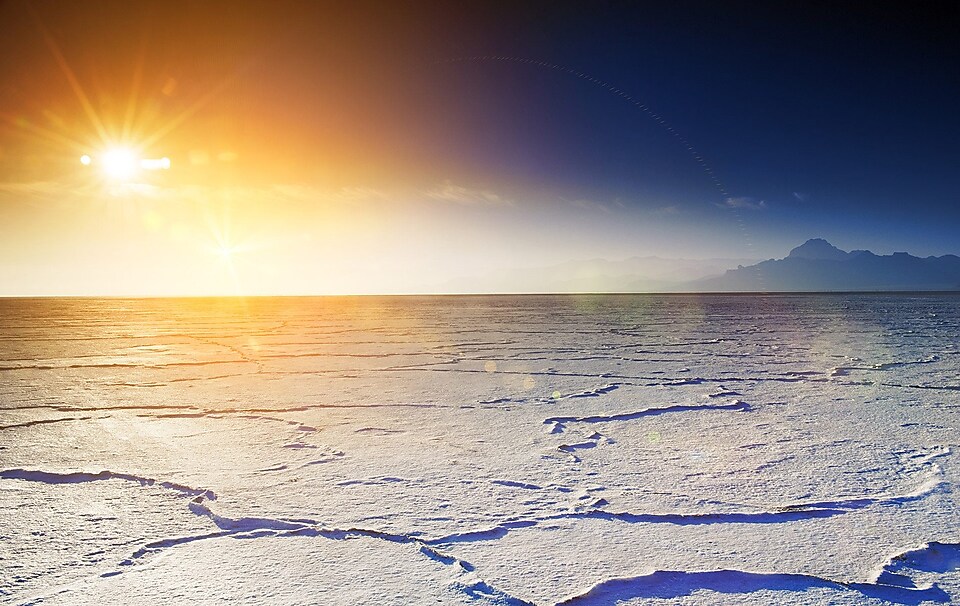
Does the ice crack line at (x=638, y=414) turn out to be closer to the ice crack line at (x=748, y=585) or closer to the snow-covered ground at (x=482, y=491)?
the snow-covered ground at (x=482, y=491)

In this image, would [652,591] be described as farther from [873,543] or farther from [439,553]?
[873,543]

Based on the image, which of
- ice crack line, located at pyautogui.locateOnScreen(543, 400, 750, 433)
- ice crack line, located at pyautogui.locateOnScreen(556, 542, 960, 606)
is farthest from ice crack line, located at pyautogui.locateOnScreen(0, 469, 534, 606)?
ice crack line, located at pyautogui.locateOnScreen(543, 400, 750, 433)

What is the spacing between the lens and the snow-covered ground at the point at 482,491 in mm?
1682

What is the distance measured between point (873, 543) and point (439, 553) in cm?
129

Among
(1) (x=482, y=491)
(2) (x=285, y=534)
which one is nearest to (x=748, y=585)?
(1) (x=482, y=491)

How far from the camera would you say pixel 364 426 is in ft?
11.5

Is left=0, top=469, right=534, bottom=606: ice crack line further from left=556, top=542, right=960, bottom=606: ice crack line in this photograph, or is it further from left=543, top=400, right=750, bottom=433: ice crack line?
left=543, top=400, right=750, bottom=433: ice crack line

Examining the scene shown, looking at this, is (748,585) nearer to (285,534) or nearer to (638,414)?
(285,534)

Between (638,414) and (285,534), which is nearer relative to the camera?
(285,534)

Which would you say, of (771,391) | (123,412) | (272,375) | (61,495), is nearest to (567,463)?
(61,495)

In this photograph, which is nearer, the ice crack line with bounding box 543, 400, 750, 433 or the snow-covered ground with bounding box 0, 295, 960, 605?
the snow-covered ground with bounding box 0, 295, 960, 605

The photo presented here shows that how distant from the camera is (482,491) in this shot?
2395mm

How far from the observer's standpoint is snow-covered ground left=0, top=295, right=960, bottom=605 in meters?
1.68

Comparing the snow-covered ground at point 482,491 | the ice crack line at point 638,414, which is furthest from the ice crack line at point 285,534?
the ice crack line at point 638,414
